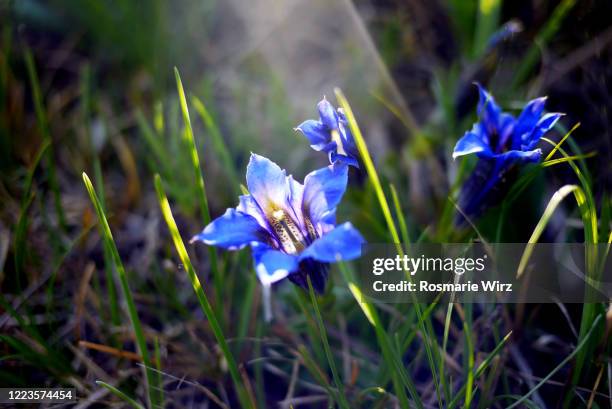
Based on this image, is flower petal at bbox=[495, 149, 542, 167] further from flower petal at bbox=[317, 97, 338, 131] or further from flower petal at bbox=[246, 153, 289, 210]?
flower petal at bbox=[246, 153, 289, 210]

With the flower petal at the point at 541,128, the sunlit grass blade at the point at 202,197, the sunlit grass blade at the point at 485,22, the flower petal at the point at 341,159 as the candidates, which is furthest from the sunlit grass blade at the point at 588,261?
the sunlit grass blade at the point at 485,22

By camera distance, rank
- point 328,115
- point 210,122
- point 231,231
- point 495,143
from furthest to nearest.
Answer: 1. point 210,122
2. point 495,143
3. point 328,115
4. point 231,231

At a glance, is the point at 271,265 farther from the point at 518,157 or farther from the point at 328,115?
the point at 518,157

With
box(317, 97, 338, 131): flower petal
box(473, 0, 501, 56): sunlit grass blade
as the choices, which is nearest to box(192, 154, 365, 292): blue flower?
box(317, 97, 338, 131): flower petal

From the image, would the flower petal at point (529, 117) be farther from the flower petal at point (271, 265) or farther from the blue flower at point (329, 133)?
the flower petal at point (271, 265)

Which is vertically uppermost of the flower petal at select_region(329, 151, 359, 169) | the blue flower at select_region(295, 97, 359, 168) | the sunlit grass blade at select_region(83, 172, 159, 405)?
the blue flower at select_region(295, 97, 359, 168)

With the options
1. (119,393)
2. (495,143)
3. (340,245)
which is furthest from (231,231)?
(495,143)
